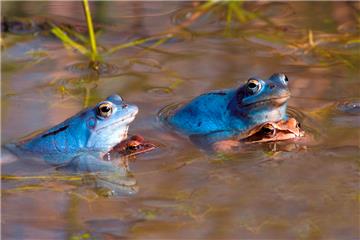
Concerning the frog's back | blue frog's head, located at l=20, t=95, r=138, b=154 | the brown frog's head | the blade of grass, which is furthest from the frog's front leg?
the blade of grass

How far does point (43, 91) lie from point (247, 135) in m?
1.64

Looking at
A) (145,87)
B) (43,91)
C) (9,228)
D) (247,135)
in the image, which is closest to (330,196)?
(247,135)

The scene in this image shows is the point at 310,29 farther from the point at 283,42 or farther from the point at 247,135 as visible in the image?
the point at 247,135

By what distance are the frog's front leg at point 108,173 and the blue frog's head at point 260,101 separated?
0.93 metres

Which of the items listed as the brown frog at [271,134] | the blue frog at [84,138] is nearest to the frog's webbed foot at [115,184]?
the blue frog at [84,138]

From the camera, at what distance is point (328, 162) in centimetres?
474

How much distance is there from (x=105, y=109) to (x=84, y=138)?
0.85 ft

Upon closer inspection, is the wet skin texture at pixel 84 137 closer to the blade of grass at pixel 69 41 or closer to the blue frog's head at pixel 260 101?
the blue frog's head at pixel 260 101

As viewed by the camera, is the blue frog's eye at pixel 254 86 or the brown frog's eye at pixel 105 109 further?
the blue frog's eye at pixel 254 86

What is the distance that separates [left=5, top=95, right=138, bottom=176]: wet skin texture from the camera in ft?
16.5

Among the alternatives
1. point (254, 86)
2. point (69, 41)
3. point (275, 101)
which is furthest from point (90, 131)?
point (69, 41)

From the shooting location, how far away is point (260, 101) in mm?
5230

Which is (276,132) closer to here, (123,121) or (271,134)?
(271,134)

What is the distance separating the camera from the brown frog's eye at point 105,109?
5020 mm
